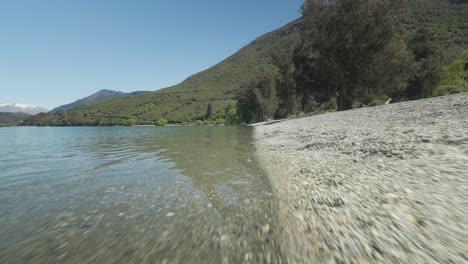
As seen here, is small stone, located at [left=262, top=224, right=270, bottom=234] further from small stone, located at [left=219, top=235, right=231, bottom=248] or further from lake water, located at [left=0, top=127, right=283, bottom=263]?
small stone, located at [left=219, top=235, right=231, bottom=248]

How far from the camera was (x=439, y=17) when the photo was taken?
11544cm

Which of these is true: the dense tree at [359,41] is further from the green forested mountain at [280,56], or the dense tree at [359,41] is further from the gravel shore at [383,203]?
the gravel shore at [383,203]

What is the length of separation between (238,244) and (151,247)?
144 centimetres

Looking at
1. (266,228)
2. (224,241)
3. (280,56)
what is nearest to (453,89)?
(280,56)

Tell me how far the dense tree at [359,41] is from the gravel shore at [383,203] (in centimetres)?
2725

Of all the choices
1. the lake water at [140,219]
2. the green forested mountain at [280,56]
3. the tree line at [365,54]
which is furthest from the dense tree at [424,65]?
the lake water at [140,219]

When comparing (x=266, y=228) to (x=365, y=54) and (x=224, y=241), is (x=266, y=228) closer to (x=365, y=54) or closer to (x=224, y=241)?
(x=224, y=241)

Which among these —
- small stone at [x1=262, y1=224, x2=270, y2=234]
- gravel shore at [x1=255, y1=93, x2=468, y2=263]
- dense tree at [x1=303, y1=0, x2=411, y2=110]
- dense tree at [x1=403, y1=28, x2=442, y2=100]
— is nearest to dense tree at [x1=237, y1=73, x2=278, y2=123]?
dense tree at [x1=403, y1=28, x2=442, y2=100]

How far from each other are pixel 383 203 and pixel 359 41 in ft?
110

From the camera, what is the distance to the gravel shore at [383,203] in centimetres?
274

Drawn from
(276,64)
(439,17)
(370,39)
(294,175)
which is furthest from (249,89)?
(439,17)

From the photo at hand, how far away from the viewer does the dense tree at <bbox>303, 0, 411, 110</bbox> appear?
2864cm

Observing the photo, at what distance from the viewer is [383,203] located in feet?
13.0

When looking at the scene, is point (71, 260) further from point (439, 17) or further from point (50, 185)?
point (439, 17)
